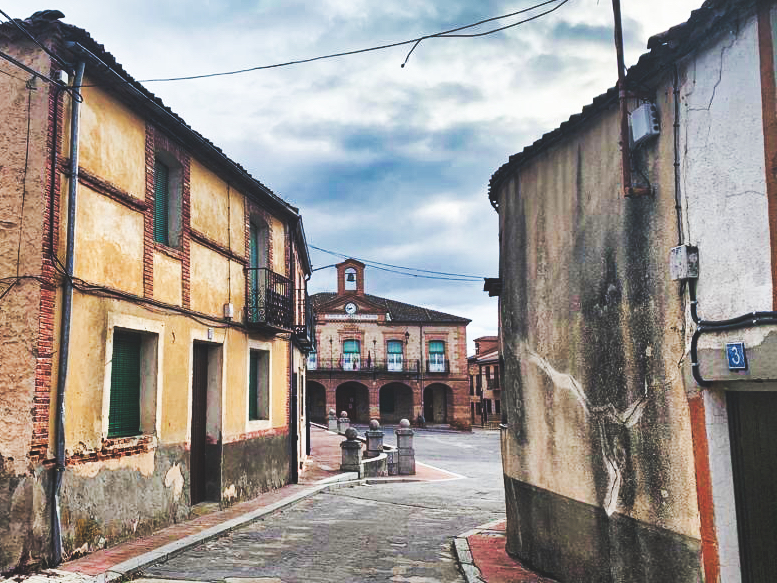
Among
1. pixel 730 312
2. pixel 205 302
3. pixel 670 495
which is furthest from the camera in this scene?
pixel 205 302

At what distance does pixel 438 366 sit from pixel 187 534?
41.7m

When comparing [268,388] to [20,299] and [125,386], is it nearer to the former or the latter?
[125,386]

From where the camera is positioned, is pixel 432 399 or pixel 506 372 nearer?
pixel 506 372

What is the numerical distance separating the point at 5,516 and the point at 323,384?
143 ft

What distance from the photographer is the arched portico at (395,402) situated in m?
52.2

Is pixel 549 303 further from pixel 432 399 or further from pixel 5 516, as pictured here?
pixel 432 399

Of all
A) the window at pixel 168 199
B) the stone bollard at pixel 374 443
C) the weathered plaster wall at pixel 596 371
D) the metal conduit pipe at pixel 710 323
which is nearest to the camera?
the metal conduit pipe at pixel 710 323

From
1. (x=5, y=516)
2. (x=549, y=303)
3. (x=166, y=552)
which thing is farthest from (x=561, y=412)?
(x=5, y=516)

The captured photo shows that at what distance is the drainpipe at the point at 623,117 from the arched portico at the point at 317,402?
47.1 m

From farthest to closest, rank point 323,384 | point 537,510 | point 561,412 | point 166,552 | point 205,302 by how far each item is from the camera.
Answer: point 323,384, point 205,302, point 166,552, point 537,510, point 561,412

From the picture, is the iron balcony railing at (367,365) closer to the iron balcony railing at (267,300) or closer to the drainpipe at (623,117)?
the iron balcony railing at (267,300)

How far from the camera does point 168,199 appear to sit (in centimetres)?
1140

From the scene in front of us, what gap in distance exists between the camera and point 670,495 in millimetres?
5516

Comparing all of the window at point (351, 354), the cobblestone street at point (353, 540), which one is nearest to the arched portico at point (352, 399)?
the window at point (351, 354)
